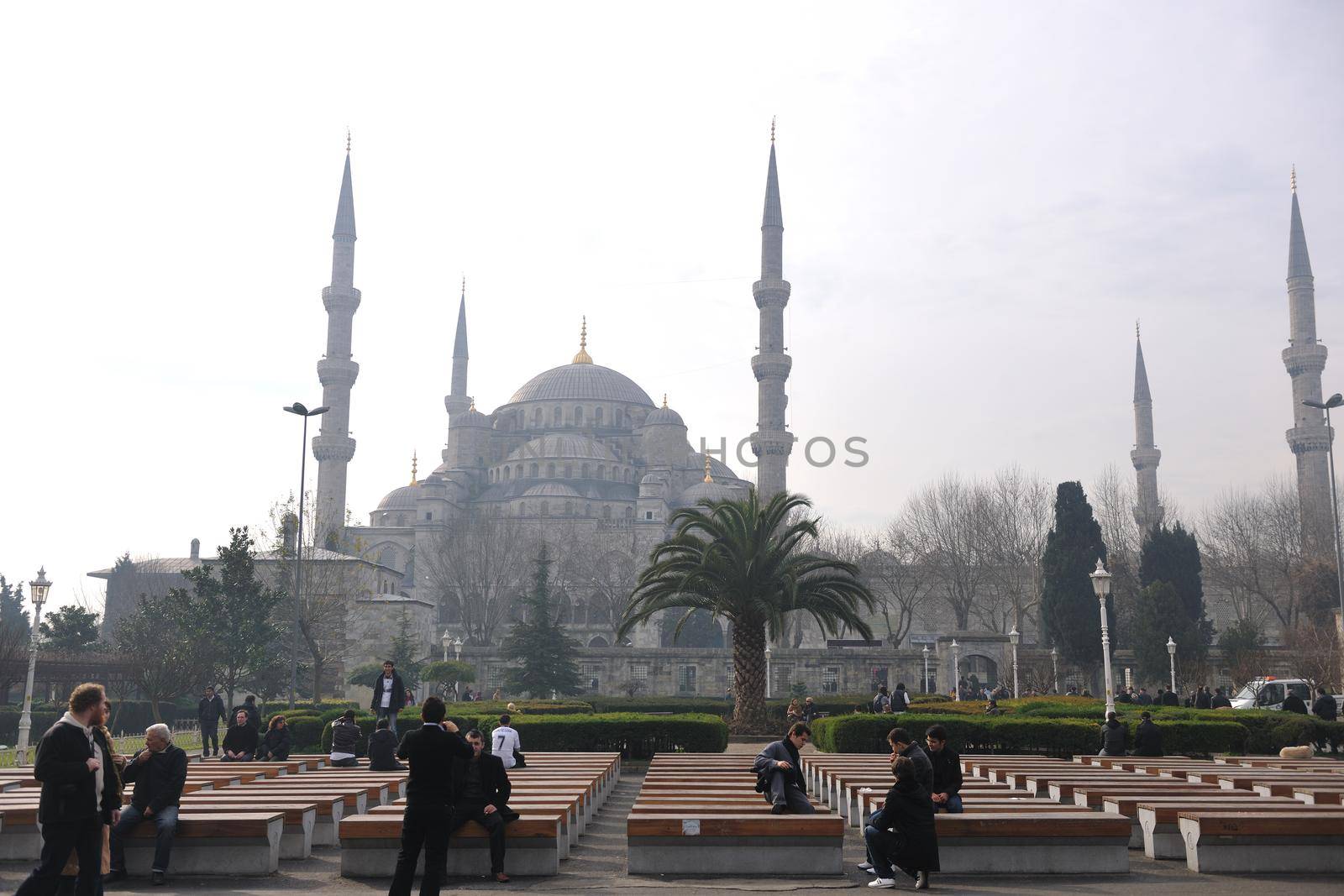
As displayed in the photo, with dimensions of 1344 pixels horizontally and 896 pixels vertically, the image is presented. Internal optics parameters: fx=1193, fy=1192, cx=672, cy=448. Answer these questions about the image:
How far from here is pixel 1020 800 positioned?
9.16 m

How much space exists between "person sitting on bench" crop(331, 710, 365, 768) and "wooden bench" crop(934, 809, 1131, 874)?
27.0 ft

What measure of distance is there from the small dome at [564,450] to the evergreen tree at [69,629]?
131ft

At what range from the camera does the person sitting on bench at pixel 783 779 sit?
827 centimetres

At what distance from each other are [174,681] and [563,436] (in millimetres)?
49680

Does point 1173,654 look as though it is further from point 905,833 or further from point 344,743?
point 905,833

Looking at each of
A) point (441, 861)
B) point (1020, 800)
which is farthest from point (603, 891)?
point (1020, 800)

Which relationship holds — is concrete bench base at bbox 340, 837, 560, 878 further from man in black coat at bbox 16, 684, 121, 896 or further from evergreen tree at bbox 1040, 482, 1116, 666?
evergreen tree at bbox 1040, 482, 1116, 666

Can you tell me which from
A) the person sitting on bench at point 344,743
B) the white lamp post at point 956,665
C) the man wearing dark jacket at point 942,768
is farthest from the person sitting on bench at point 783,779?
the white lamp post at point 956,665

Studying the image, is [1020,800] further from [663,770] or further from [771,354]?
[771,354]

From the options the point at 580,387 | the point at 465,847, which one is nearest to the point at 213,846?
the point at 465,847

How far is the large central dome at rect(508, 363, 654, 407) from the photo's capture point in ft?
273

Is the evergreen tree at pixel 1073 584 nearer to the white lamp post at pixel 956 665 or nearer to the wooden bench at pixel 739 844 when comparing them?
the white lamp post at pixel 956 665

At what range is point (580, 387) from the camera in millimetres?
83750

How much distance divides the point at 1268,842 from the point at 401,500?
73.7 metres
